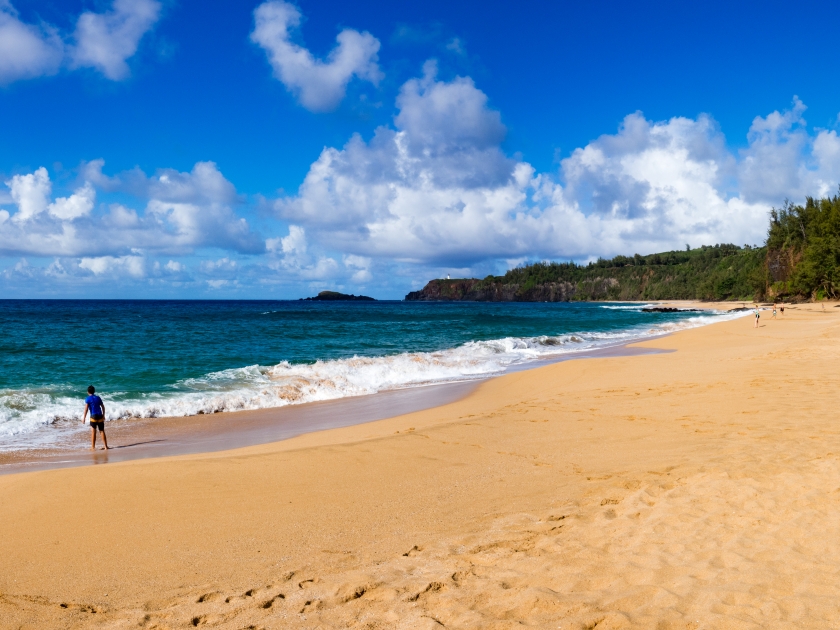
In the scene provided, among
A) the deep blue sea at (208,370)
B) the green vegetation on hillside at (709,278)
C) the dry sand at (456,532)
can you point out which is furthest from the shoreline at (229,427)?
the green vegetation on hillside at (709,278)

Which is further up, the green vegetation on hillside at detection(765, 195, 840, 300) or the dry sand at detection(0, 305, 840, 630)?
the green vegetation on hillside at detection(765, 195, 840, 300)

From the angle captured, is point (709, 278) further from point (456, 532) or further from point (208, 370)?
point (456, 532)

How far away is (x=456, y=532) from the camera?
5277 mm

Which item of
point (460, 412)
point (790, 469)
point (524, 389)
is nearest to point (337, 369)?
point (524, 389)

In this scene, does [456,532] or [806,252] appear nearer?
[456,532]

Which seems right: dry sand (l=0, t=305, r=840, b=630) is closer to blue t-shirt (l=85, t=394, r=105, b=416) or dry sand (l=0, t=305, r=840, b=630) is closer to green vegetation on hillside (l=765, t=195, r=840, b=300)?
blue t-shirt (l=85, t=394, r=105, b=416)

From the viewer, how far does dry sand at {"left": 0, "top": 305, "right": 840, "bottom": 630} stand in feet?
12.5

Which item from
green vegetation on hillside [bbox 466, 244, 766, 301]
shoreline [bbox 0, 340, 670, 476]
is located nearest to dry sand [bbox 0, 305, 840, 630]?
shoreline [bbox 0, 340, 670, 476]

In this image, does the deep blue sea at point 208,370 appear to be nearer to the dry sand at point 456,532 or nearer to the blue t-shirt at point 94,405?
the blue t-shirt at point 94,405

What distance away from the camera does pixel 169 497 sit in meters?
6.45

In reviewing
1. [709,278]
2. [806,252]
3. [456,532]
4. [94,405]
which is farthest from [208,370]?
[709,278]

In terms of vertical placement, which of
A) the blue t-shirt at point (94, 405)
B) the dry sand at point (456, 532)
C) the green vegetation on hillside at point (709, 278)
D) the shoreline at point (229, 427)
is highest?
the green vegetation on hillside at point (709, 278)

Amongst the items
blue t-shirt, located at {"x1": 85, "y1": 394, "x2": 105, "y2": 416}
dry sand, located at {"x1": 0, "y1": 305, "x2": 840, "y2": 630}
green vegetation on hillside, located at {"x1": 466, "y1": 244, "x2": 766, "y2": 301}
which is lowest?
dry sand, located at {"x1": 0, "y1": 305, "x2": 840, "y2": 630}

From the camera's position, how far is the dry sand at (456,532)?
3822mm
